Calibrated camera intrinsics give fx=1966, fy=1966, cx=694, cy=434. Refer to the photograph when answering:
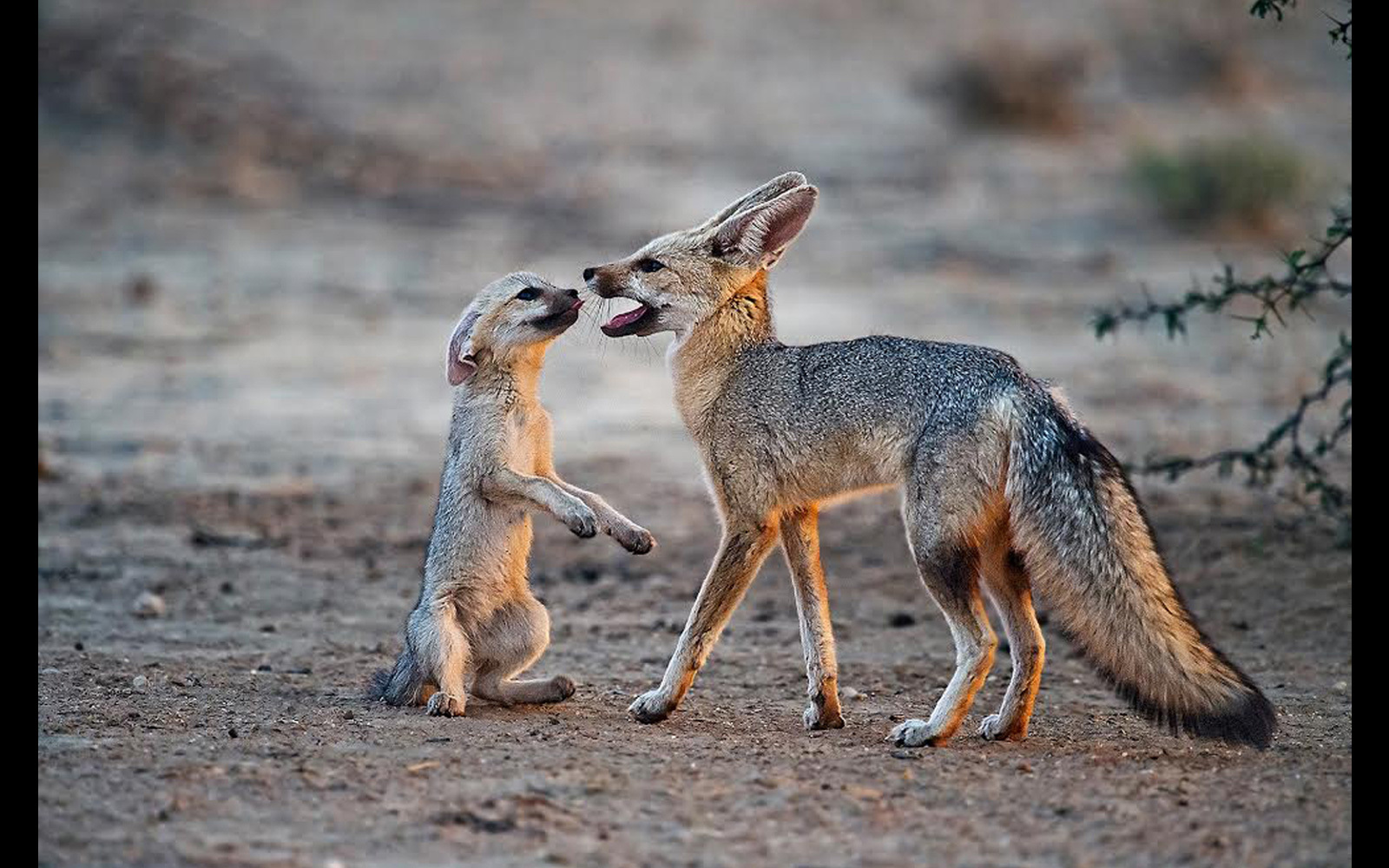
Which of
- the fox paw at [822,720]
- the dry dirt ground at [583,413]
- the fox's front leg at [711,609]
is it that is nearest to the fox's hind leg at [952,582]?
the dry dirt ground at [583,413]

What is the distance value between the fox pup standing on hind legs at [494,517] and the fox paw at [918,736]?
116cm

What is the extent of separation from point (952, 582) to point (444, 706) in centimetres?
180

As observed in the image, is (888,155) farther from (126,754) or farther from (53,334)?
(126,754)

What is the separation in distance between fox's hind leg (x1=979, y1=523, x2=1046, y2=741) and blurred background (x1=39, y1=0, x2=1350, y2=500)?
7.39 feet

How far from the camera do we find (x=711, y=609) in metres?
6.82

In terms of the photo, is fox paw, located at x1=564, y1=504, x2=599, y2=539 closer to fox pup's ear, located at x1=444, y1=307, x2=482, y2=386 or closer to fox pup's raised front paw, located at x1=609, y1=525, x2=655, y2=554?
fox pup's raised front paw, located at x1=609, y1=525, x2=655, y2=554

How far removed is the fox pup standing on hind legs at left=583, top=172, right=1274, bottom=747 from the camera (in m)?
6.10

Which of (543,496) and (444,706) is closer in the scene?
(444,706)

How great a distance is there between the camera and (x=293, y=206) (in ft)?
64.1

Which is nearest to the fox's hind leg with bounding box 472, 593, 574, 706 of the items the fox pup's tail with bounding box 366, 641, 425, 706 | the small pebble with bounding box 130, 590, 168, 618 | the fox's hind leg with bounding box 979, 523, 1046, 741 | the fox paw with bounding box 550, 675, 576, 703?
the fox paw with bounding box 550, 675, 576, 703

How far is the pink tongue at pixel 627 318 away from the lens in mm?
7113

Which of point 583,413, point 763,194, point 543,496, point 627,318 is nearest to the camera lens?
point 543,496

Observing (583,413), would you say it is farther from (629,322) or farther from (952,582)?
(952,582)

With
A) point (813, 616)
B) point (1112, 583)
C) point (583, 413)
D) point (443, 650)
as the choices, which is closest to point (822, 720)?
point (813, 616)
